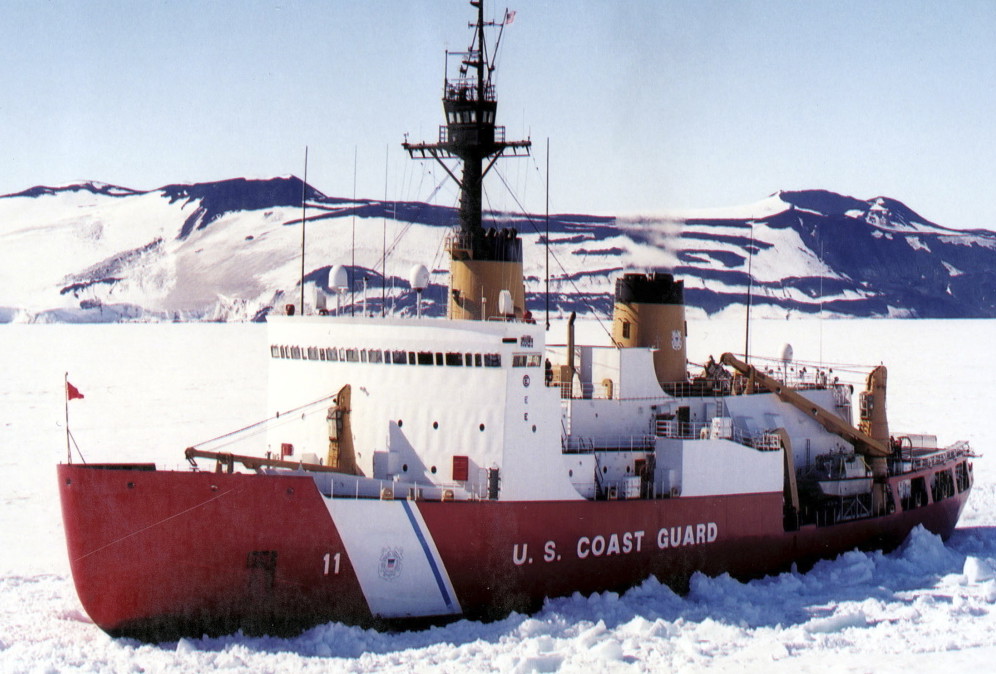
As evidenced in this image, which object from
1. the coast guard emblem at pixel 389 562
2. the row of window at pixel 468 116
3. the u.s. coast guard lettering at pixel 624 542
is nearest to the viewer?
the coast guard emblem at pixel 389 562

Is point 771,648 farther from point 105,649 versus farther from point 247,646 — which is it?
point 105,649

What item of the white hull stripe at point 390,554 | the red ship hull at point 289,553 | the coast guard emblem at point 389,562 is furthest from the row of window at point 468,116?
the coast guard emblem at point 389,562

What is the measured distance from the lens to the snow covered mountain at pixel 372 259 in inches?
4756

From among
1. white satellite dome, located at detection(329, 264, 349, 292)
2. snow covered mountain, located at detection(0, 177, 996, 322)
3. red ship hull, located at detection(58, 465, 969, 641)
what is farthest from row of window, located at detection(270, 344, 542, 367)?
snow covered mountain, located at detection(0, 177, 996, 322)

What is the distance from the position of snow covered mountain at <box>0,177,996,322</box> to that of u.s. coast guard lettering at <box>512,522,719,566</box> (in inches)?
2712

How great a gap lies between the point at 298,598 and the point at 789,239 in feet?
534

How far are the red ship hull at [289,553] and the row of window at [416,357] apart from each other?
222 cm

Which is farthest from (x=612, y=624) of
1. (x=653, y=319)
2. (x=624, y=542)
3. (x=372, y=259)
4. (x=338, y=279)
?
(x=372, y=259)

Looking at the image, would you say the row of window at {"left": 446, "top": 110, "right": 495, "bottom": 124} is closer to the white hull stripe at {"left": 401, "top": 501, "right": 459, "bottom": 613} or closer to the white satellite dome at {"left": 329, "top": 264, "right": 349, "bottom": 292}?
the white satellite dome at {"left": 329, "top": 264, "right": 349, "bottom": 292}

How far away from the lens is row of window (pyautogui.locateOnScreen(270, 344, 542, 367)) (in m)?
15.9

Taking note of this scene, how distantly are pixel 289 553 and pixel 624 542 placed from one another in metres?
5.78

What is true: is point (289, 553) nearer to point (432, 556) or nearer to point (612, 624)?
point (432, 556)

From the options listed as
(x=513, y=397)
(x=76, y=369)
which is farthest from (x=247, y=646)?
(x=76, y=369)

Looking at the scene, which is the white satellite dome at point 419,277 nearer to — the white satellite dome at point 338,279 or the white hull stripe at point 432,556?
the white satellite dome at point 338,279
